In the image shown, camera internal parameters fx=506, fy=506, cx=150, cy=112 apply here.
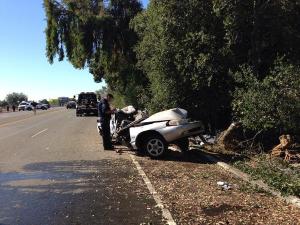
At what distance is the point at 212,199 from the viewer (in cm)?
841

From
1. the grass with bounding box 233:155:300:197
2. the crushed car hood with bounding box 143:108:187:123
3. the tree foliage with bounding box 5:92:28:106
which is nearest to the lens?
the grass with bounding box 233:155:300:197

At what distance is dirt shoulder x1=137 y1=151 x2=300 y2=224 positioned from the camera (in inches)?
281

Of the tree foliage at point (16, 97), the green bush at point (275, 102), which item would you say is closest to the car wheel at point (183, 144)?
the green bush at point (275, 102)

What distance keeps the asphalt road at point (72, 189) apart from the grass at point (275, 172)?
232 cm

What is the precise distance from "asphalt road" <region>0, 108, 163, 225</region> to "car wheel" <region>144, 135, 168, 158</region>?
0.64 metres

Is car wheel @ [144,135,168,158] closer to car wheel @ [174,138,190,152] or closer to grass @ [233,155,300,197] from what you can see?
car wheel @ [174,138,190,152]

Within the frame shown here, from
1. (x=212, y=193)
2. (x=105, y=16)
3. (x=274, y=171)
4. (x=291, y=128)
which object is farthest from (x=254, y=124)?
(x=105, y=16)

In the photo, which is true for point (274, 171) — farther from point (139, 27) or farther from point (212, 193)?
point (139, 27)

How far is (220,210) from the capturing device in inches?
301

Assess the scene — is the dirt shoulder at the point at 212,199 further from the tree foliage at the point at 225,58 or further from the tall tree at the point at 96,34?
the tall tree at the point at 96,34

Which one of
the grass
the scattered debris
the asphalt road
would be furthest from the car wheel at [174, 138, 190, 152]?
the scattered debris

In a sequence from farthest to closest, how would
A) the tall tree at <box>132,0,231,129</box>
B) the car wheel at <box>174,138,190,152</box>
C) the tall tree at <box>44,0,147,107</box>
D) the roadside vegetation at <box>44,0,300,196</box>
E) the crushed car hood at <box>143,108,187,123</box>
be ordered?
the tall tree at <box>44,0,147,107</box>
the tall tree at <box>132,0,231,129</box>
the car wheel at <box>174,138,190,152</box>
the crushed car hood at <box>143,108,187,123</box>
the roadside vegetation at <box>44,0,300,196</box>

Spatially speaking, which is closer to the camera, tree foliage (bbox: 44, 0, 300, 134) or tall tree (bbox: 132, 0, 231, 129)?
tree foliage (bbox: 44, 0, 300, 134)

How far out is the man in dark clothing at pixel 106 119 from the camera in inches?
631
